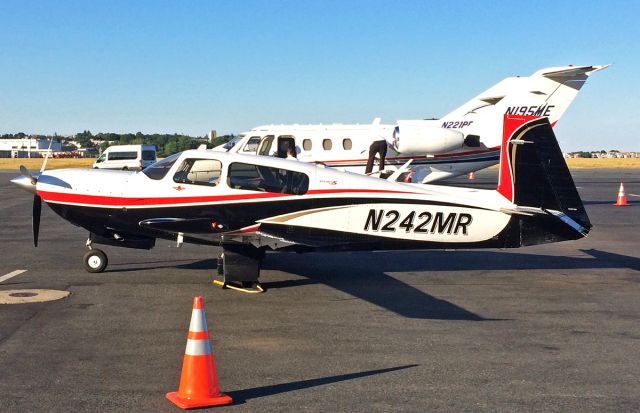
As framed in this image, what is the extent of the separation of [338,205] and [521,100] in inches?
603

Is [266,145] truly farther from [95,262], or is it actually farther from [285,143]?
[95,262]

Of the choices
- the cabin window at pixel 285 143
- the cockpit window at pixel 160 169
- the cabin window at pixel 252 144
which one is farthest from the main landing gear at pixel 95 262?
the cabin window at pixel 252 144

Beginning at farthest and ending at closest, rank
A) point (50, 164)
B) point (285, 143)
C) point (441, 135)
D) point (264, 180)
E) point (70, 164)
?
point (70, 164)
point (50, 164)
point (441, 135)
point (285, 143)
point (264, 180)

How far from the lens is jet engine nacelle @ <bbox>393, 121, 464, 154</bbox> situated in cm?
2398

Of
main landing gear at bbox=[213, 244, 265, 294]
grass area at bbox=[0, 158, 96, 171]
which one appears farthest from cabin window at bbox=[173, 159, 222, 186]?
grass area at bbox=[0, 158, 96, 171]

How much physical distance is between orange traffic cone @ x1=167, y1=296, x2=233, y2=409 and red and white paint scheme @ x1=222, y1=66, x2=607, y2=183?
16782 mm

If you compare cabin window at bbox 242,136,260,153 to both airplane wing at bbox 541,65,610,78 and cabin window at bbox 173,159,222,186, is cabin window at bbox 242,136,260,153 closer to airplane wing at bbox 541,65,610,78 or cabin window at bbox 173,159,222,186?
airplane wing at bbox 541,65,610,78

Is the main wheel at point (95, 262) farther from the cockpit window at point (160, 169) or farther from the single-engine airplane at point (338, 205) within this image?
the cockpit window at point (160, 169)

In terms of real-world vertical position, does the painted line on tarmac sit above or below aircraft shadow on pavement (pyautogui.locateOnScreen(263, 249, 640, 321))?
below

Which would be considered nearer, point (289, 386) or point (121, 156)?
point (289, 386)

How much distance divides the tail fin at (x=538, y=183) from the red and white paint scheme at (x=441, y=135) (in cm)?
1205

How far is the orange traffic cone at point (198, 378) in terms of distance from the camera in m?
5.87

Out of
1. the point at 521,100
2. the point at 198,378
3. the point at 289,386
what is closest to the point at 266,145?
the point at 521,100

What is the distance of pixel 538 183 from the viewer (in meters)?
11.3
